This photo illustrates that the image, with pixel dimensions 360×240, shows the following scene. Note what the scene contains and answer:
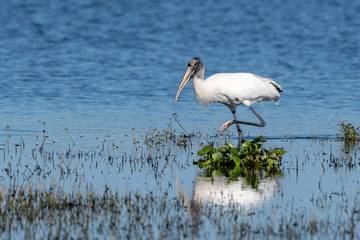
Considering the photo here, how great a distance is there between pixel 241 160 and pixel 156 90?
11100 millimetres

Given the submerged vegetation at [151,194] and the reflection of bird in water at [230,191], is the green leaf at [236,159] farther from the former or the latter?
the reflection of bird in water at [230,191]

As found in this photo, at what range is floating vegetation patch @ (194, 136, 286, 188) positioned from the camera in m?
11.9

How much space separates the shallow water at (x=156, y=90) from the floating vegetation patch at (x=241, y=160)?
27 cm

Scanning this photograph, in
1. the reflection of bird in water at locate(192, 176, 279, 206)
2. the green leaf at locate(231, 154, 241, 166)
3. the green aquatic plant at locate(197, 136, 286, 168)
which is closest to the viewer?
the reflection of bird in water at locate(192, 176, 279, 206)

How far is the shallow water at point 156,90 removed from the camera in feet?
37.9

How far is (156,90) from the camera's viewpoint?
2283 cm

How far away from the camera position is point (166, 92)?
885 inches

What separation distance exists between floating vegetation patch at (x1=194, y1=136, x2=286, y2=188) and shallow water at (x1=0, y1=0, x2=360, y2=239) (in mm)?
274

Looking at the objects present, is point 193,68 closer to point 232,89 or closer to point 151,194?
point 232,89

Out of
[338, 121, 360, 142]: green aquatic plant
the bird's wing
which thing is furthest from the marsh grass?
[338, 121, 360, 142]: green aquatic plant

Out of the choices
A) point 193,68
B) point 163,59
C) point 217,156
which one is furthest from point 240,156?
point 163,59

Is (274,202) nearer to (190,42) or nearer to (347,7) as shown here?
(190,42)

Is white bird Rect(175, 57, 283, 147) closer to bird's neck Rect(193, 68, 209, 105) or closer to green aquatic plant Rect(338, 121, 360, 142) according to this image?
bird's neck Rect(193, 68, 209, 105)

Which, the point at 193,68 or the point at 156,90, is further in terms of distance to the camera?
the point at 156,90
